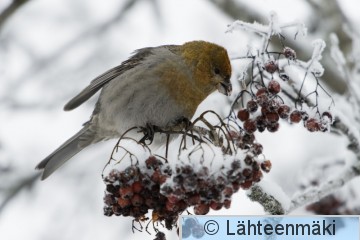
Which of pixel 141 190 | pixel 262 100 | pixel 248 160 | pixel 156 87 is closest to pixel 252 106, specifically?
pixel 262 100

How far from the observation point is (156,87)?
10.6 ft

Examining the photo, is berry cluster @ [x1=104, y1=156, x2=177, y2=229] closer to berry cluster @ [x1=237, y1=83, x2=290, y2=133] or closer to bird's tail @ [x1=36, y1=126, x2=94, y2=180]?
berry cluster @ [x1=237, y1=83, x2=290, y2=133]

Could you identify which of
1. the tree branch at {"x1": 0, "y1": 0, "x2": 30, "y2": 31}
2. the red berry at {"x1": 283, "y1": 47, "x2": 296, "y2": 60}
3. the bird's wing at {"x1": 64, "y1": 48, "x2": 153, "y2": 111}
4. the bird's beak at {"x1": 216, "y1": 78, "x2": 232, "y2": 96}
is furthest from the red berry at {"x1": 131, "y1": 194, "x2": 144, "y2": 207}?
the bird's wing at {"x1": 64, "y1": 48, "x2": 153, "y2": 111}

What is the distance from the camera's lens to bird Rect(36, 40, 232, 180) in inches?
123

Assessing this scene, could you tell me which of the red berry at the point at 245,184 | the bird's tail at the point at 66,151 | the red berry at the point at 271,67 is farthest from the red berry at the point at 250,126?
the bird's tail at the point at 66,151

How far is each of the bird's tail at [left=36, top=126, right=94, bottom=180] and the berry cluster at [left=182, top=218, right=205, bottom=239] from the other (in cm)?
181

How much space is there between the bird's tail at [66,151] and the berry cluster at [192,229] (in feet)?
5.93

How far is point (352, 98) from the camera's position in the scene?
318 centimetres

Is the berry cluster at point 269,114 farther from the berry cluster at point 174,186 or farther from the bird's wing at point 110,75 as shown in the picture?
the bird's wing at point 110,75

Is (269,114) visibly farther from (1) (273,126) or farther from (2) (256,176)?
(2) (256,176)

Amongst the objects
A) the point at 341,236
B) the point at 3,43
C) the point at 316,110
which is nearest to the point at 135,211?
the point at 341,236

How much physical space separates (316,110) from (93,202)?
374cm

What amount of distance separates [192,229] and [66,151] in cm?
200

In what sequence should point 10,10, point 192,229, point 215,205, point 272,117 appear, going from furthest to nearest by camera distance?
point 10,10 → point 272,117 → point 215,205 → point 192,229
